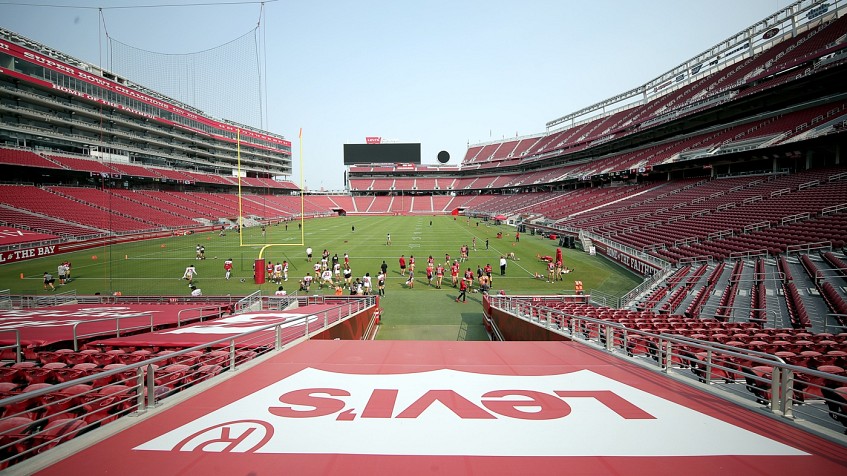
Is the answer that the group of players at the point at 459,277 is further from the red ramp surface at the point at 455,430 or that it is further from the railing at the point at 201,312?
the red ramp surface at the point at 455,430

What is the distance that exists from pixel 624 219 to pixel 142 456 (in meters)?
35.7

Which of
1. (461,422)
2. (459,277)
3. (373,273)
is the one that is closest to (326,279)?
(373,273)

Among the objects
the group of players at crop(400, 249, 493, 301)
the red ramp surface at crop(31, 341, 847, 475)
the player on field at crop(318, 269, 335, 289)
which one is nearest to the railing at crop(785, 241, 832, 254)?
the group of players at crop(400, 249, 493, 301)

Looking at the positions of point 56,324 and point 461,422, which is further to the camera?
point 56,324

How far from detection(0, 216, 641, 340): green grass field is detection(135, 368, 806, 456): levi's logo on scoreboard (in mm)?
7630

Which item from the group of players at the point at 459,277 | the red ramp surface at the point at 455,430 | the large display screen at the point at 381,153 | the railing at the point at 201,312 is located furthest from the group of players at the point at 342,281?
the large display screen at the point at 381,153

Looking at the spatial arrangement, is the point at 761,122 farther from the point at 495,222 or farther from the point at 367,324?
the point at 367,324

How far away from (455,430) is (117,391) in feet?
12.0

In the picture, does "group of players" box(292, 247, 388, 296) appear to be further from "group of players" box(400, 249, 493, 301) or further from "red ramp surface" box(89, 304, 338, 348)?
"red ramp surface" box(89, 304, 338, 348)

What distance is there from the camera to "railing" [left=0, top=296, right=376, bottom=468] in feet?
9.82

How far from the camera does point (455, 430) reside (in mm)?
3539

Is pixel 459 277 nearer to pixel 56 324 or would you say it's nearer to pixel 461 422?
pixel 56 324

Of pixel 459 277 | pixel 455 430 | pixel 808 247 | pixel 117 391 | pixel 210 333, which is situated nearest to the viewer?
pixel 455 430

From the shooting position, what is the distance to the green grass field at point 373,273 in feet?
48.2
